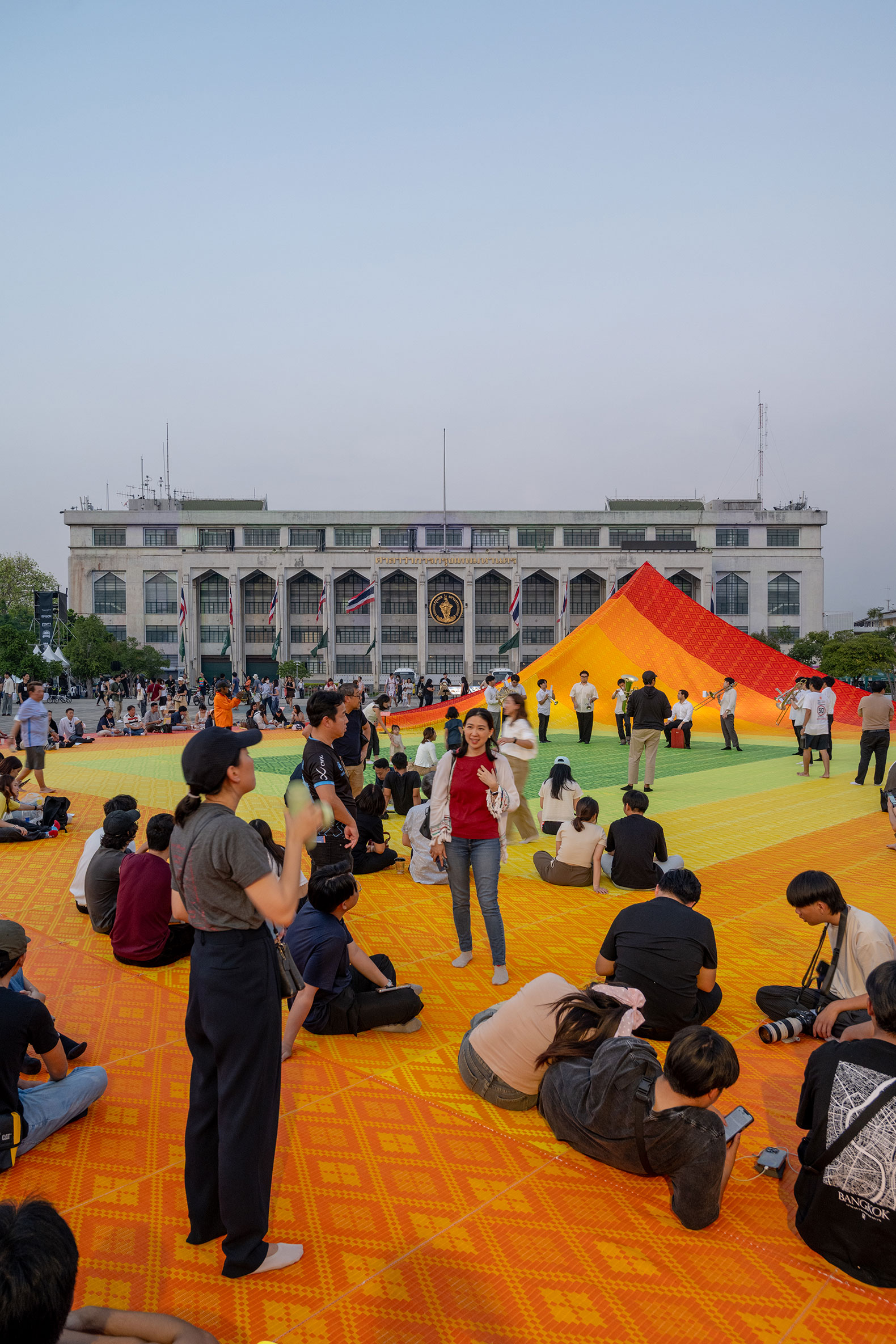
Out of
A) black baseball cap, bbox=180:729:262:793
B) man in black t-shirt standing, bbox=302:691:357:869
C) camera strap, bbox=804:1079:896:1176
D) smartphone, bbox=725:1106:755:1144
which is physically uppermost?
black baseball cap, bbox=180:729:262:793

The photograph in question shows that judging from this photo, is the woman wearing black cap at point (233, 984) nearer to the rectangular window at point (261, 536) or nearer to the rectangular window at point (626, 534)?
the rectangular window at point (261, 536)

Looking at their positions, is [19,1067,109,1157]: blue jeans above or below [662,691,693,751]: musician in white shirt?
below

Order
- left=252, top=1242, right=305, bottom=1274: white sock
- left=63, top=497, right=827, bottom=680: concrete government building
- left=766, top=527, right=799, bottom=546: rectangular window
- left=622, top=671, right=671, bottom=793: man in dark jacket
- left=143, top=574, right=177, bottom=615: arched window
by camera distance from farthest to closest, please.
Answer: left=766, top=527, right=799, bottom=546: rectangular window < left=143, top=574, right=177, bottom=615: arched window < left=63, top=497, right=827, bottom=680: concrete government building < left=622, top=671, right=671, bottom=793: man in dark jacket < left=252, top=1242, right=305, bottom=1274: white sock

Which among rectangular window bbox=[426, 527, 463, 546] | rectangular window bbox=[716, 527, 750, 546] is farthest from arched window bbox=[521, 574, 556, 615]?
rectangular window bbox=[716, 527, 750, 546]

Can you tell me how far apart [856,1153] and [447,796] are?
3125 mm

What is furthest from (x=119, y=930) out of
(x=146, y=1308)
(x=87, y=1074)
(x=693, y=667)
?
(x=693, y=667)

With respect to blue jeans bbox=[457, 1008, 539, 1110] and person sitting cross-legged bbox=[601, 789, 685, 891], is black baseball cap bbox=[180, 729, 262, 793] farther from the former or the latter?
person sitting cross-legged bbox=[601, 789, 685, 891]

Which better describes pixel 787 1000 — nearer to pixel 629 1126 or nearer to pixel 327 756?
pixel 629 1126

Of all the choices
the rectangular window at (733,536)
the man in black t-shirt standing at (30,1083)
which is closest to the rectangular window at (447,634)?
the rectangular window at (733,536)

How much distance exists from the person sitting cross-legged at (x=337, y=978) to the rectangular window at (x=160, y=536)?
65.0 metres

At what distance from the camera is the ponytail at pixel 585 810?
697 cm

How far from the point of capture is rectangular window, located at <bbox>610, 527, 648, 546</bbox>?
212 feet

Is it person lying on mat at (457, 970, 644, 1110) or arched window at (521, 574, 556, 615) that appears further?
arched window at (521, 574, 556, 615)

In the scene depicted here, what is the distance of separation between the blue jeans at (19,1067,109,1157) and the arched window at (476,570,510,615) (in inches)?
2392
